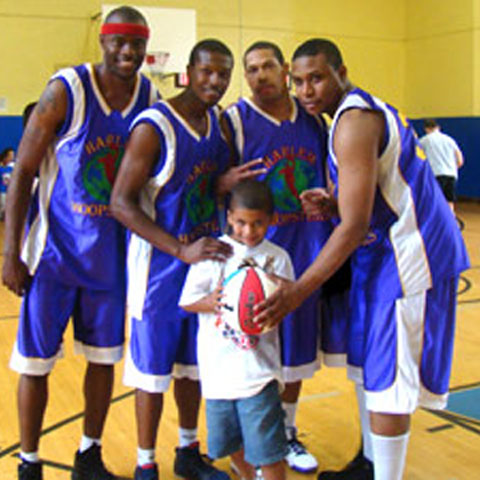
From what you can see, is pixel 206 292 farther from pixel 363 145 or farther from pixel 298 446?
pixel 298 446

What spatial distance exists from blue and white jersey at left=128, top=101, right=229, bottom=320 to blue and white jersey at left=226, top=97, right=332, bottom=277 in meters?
0.19

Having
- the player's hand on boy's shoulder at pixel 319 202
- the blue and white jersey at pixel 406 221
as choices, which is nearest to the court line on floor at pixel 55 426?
the player's hand on boy's shoulder at pixel 319 202

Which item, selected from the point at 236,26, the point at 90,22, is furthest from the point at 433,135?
the point at 90,22

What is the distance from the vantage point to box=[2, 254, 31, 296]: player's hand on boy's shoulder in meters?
2.61

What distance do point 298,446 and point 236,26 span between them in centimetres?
1232

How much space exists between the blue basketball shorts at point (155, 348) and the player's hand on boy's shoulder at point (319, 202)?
615 millimetres

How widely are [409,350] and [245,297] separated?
576mm

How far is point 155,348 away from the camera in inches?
104

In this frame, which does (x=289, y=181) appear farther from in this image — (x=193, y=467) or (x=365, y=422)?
(x=193, y=467)

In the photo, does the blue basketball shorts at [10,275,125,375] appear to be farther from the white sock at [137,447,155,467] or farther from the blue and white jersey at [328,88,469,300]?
the blue and white jersey at [328,88,469,300]

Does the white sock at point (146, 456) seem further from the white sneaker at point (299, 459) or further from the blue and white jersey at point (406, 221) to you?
the blue and white jersey at point (406, 221)

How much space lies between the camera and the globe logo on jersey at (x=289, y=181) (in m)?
2.82

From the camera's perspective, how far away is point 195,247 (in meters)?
2.42

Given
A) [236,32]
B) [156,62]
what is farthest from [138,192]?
[236,32]
